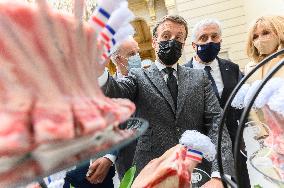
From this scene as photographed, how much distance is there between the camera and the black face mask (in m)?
1.24

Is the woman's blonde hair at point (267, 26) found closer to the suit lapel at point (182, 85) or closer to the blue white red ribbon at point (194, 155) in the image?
the suit lapel at point (182, 85)

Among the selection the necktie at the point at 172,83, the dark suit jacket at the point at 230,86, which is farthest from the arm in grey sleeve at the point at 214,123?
the dark suit jacket at the point at 230,86

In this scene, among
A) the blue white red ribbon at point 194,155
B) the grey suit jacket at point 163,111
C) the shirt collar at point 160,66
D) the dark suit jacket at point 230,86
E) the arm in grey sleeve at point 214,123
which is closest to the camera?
the blue white red ribbon at point 194,155

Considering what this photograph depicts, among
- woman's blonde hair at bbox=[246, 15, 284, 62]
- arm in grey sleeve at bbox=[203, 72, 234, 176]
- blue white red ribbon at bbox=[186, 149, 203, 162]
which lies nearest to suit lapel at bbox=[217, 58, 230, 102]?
woman's blonde hair at bbox=[246, 15, 284, 62]

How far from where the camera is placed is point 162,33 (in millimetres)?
1258

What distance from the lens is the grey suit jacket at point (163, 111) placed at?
3.80ft

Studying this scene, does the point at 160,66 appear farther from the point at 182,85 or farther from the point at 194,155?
the point at 194,155

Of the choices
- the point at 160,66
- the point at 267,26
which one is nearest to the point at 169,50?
the point at 160,66

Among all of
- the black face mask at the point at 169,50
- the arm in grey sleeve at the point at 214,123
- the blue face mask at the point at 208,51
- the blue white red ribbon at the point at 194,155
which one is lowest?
the arm in grey sleeve at the point at 214,123

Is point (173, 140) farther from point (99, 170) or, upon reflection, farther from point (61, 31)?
point (61, 31)

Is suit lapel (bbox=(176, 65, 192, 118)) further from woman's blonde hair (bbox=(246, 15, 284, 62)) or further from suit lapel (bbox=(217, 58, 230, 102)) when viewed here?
suit lapel (bbox=(217, 58, 230, 102))

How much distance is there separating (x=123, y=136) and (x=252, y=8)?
5.20 meters

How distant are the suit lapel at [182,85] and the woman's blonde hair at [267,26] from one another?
1.13ft

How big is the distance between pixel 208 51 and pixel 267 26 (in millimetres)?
412
